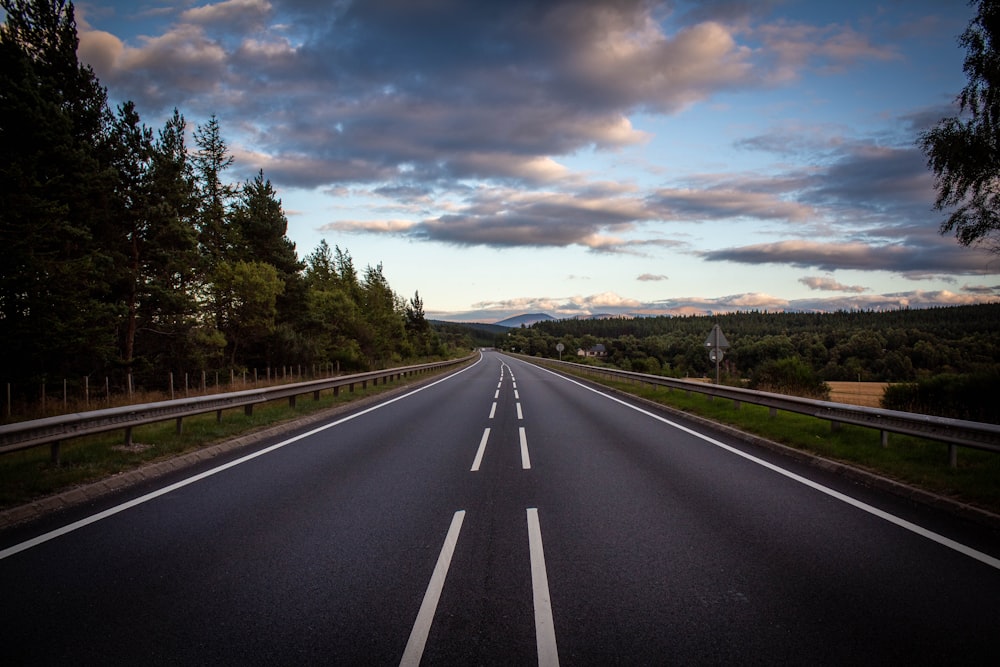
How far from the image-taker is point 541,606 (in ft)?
10.4

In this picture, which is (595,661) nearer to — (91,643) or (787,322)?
(91,643)

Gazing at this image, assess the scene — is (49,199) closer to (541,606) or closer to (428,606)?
(428,606)

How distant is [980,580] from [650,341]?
392 feet

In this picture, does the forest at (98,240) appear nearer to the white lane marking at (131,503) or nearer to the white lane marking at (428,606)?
the white lane marking at (131,503)

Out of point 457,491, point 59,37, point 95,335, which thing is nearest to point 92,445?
point 457,491

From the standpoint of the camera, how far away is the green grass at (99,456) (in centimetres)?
551

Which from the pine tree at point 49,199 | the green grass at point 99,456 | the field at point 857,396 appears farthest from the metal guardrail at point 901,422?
the pine tree at point 49,199

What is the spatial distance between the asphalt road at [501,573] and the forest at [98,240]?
56.6ft

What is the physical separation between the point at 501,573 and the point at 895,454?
262 inches

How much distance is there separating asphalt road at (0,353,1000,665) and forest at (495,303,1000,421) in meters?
10.1

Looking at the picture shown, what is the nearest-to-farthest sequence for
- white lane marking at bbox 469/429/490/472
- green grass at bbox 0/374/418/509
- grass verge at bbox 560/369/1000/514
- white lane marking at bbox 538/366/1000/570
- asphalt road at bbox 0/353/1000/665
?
asphalt road at bbox 0/353/1000/665, white lane marking at bbox 538/366/1000/570, grass verge at bbox 560/369/1000/514, green grass at bbox 0/374/418/509, white lane marking at bbox 469/429/490/472

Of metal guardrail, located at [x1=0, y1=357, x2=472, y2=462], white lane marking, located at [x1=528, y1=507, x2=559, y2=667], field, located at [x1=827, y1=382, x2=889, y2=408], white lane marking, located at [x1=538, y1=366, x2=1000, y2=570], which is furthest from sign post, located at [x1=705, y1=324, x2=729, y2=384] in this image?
metal guardrail, located at [x1=0, y1=357, x2=472, y2=462]

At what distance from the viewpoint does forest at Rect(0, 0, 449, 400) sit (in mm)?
17422

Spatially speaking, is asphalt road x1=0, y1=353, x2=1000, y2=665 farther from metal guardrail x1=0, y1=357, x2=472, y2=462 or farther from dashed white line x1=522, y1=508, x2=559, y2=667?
metal guardrail x1=0, y1=357, x2=472, y2=462
